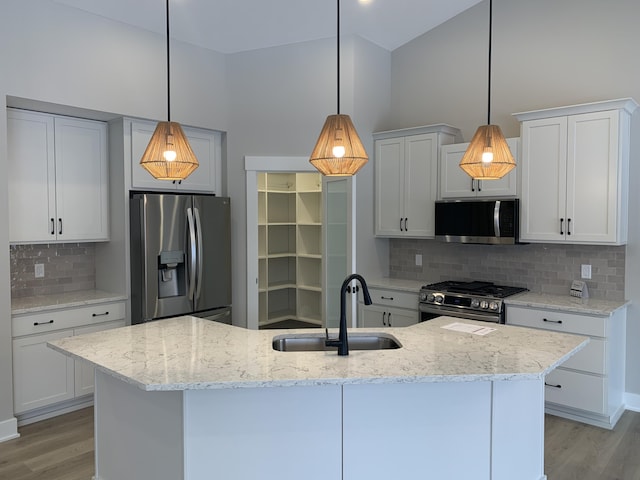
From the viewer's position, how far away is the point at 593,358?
12.2 ft

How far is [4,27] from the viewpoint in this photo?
11.7ft

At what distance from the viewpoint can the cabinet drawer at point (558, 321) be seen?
3688 mm

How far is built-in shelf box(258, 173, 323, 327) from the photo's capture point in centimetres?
683

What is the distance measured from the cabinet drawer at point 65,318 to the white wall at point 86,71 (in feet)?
0.42

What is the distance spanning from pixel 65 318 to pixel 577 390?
409 cm

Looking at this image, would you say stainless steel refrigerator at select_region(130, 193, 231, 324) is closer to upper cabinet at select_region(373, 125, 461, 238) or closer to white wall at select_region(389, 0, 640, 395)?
upper cabinet at select_region(373, 125, 461, 238)

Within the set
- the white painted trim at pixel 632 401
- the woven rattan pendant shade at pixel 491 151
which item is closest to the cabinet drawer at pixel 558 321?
the white painted trim at pixel 632 401

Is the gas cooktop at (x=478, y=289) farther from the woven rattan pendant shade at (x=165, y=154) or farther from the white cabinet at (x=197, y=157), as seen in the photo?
the woven rattan pendant shade at (x=165, y=154)

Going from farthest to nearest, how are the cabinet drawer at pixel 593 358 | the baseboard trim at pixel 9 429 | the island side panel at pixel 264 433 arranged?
the cabinet drawer at pixel 593 358 → the baseboard trim at pixel 9 429 → the island side panel at pixel 264 433

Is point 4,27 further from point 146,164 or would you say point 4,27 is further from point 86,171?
point 146,164

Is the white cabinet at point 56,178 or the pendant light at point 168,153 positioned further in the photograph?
the white cabinet at point 56,178

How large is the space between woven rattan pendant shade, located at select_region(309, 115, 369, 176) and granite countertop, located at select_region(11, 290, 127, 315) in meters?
2.70

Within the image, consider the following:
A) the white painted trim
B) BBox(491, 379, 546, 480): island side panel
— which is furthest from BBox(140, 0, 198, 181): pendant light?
the white painted trim

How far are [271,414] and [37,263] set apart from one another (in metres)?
3.15
